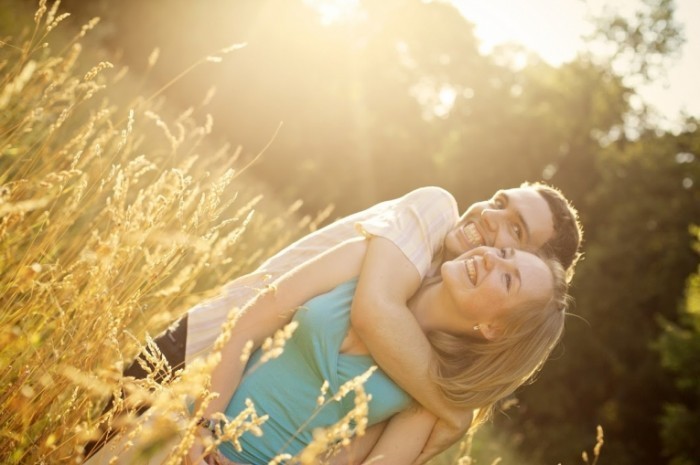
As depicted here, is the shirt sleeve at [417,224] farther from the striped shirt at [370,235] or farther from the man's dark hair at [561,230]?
the man's dark hair at [561,230]

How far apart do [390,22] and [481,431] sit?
17058 mm

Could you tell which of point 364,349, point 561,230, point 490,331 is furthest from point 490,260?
point 561,230

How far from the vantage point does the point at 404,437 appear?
8.54 feet

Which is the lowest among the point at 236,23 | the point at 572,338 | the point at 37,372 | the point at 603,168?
the point at 572,338

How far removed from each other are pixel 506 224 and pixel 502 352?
0.81 m

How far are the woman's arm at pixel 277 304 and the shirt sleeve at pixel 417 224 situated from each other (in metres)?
0.12

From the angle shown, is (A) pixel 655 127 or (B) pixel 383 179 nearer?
(B) pixel 383 179

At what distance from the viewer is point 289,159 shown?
54.0ft

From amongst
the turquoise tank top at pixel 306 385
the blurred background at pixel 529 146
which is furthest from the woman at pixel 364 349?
the blurred background at pixel 529 146

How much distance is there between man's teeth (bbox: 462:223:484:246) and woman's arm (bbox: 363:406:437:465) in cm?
81

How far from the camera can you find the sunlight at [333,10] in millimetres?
17484

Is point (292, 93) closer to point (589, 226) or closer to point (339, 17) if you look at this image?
point (339, 17)

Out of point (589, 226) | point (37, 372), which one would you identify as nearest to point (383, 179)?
point (589, 226)

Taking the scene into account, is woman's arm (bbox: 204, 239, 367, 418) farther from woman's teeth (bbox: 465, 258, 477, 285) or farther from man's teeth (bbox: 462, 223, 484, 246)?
man's teeth (bbox: 462, 223, 484, 246)
